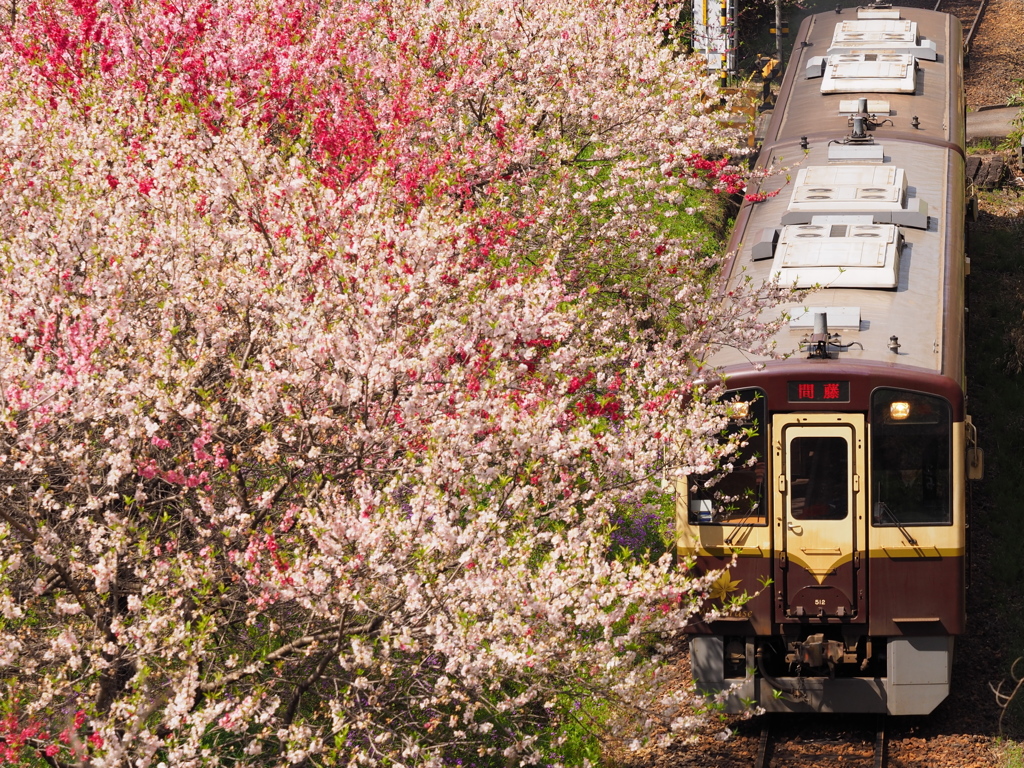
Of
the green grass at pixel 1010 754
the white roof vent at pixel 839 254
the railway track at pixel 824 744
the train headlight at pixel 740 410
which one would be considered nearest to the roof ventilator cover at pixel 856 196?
the white roof vent at pixel 839 254

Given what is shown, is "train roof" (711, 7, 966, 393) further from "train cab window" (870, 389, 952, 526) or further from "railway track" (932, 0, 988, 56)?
"railway track" (932, 0, 988, 56)

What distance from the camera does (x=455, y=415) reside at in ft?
25.4

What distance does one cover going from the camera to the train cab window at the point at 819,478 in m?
9.58

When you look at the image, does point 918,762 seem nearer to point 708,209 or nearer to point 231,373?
point 231,373

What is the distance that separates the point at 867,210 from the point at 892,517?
3.21 meters

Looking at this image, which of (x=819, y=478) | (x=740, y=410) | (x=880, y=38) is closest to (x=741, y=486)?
(x=819, y=478)

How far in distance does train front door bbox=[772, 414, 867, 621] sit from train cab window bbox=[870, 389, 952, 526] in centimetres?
13

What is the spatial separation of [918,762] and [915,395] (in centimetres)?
283

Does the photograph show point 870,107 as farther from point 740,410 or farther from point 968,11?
point 968,11

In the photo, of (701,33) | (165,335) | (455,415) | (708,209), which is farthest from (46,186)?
(701,33)

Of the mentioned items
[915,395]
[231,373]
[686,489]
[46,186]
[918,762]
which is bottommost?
[918,762]

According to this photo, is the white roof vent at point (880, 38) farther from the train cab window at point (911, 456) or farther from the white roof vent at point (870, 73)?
the train cab window at point (911, 456)

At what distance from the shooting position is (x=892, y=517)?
959cm

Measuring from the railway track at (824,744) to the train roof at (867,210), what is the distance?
9.58 feet
